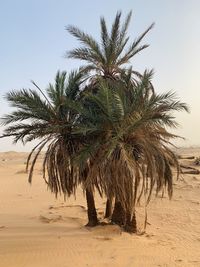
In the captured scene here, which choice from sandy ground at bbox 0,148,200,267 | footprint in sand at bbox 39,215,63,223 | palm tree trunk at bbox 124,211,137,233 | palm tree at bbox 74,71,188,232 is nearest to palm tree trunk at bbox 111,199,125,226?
palm tree trunk at bbox 124,211,137,233

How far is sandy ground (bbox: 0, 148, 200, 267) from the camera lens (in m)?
13.4

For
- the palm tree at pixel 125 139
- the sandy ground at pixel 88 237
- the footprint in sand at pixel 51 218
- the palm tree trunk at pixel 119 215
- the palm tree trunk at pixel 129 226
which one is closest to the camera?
the sandy ground at pixel 88 237

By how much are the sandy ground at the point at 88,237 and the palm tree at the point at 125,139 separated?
158 cm

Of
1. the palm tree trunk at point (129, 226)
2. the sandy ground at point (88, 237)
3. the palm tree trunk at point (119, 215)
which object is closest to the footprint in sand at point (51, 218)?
the sandy ground at point (88, 237)

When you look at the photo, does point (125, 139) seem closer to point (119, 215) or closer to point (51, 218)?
point (119, 215)

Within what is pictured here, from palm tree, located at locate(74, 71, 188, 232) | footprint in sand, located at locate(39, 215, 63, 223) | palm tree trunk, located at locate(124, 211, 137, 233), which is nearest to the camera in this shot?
palm tree, located at locate(74, 71, 188, 232)

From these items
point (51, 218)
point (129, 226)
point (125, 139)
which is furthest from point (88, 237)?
point (51, 218)

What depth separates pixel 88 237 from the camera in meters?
16.0

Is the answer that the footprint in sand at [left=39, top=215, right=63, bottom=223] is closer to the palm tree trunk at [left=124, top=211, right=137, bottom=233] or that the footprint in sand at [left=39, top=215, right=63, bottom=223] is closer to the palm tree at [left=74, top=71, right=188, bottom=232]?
the palm tree trunk at [left=124, top=211, right=137, bottom=233]

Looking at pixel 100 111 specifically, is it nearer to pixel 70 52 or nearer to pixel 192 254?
pixel 70 52

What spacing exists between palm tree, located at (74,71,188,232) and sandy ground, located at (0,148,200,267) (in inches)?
62.3

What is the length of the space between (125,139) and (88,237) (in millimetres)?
3817

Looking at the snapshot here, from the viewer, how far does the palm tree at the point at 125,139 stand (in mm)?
14605

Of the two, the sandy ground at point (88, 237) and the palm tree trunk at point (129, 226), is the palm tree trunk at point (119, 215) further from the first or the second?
the sandy ground at point (88, 237)
